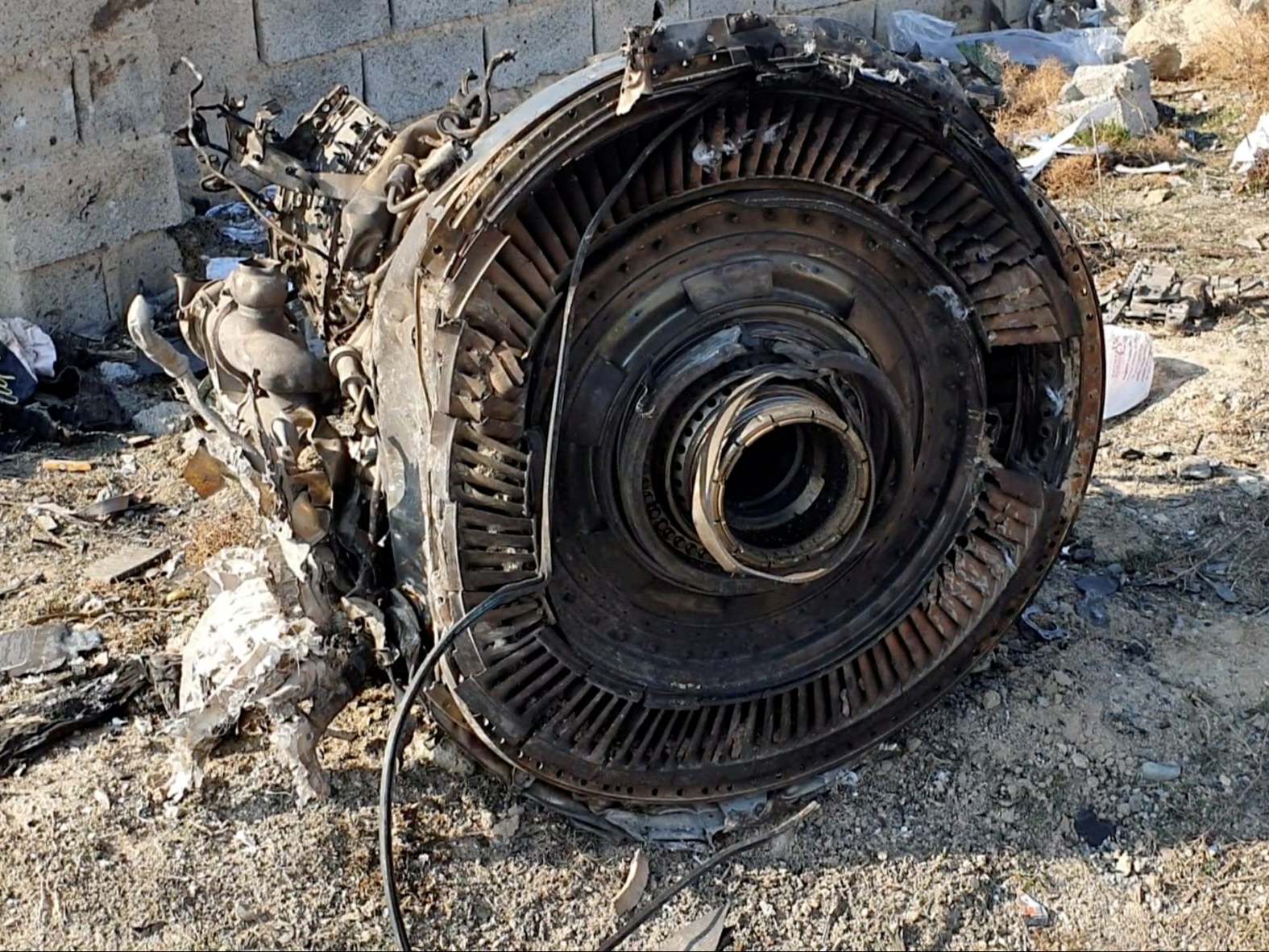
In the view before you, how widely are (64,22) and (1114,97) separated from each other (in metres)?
5.67

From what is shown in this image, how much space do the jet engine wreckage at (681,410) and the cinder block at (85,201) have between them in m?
2.52

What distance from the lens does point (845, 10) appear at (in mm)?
9328

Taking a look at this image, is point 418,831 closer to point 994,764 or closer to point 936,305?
point 994,764

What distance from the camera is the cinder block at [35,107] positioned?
5.50 metres

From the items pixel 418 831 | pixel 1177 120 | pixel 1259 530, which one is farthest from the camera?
pixel 1177 120

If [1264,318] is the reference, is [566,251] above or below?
above

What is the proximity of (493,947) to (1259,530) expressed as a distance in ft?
8.61

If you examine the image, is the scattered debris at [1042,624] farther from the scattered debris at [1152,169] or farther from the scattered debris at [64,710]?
the scattered debris at [1152,169]

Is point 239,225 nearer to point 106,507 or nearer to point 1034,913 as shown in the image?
point 106,507

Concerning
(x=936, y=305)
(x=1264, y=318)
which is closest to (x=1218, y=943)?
(x=936, y=305)

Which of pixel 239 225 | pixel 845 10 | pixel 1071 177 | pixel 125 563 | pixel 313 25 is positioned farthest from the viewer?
pixel 845 10

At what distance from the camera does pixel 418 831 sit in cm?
329

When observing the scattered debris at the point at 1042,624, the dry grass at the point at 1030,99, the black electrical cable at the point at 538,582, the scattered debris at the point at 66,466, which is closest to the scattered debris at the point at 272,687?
the black electrical cable at the point at 538,582

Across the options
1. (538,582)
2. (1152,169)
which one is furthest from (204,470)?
(1152,169)
